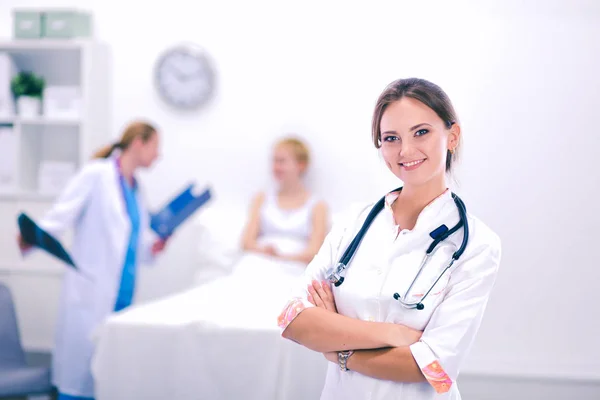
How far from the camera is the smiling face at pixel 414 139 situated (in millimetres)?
1332

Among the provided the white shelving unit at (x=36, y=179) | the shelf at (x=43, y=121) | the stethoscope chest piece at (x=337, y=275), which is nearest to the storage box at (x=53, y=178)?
the white shelving unit at (x=36, y=179)

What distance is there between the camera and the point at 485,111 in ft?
11.5

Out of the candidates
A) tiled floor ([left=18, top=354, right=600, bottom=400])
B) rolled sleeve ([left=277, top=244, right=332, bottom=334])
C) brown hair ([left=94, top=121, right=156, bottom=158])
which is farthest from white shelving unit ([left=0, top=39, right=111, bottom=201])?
rolled sleeve ([left=277, top=244, right=332, bottom=334])

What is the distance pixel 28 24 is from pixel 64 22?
21 cm

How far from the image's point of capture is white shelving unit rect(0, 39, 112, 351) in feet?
12.3

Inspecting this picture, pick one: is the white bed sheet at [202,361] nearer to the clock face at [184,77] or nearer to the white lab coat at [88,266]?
the white lab coat at [88,266]

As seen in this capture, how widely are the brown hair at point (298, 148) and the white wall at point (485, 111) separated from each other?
5.8 inches

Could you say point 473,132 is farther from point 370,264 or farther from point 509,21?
point 370,264

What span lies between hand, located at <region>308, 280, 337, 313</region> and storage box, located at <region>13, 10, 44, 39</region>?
2979mm

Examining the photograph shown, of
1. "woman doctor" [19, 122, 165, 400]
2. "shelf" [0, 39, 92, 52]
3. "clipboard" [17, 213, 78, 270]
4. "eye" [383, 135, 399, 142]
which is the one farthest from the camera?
"shelf" [0, 39, 92, 52]

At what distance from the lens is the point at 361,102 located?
145 inches

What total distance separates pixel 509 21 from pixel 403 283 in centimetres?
257

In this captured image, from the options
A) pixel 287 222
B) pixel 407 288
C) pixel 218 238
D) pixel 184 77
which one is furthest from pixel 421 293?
pixel 184 77

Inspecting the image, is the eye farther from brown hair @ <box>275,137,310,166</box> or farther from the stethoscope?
brown hair @ <box>275,137,310,166</box>
